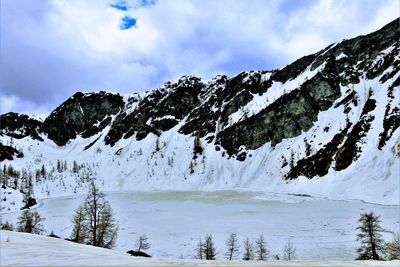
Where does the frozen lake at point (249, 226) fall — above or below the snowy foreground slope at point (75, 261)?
below

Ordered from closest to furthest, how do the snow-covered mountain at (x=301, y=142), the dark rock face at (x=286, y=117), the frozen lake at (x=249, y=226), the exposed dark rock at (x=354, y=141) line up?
the frozen lake at (x=249, y=226) → the snow-covered mountain at (x=301, y=142) → the exposed dark rock at (x=354, y=141) → the dark rock face at (x=286, y=117)

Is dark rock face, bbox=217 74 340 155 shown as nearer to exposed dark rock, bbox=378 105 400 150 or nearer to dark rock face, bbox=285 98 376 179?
dark rock face, bbox=285 98 376 179

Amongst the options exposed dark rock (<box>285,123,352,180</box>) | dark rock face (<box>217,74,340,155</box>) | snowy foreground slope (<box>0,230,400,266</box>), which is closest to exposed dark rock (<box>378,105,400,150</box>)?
exposed dark rock (<box>285,123,352,180</box>)

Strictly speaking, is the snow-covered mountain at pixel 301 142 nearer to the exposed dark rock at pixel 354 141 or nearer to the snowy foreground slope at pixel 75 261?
the exposed dark rock at pixel 354 141

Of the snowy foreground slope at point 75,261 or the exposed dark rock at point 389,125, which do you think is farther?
the exposed dark rock at point 389,125

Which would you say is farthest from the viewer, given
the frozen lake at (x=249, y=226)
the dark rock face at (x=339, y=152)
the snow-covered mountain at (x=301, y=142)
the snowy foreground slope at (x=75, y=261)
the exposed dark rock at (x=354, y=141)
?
the dark rock face at (x=339, y=152)

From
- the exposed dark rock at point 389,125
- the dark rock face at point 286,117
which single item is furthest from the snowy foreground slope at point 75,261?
the dark rock face at point 286,117

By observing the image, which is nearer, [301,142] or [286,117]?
[301,142]

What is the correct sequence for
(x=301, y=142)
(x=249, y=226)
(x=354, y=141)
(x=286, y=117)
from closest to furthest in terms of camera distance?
(x=249, y=226) → (x=354, y=141) → (x=301, y=142) → (x=286, y=117)

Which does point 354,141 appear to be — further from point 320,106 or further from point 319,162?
point 320,106

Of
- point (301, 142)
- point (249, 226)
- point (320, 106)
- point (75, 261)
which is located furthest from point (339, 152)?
point (75, 261)

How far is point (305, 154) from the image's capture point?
443ft

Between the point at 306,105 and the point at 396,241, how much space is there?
120 m

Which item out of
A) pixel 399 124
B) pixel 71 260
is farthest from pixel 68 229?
pixel 399 124
